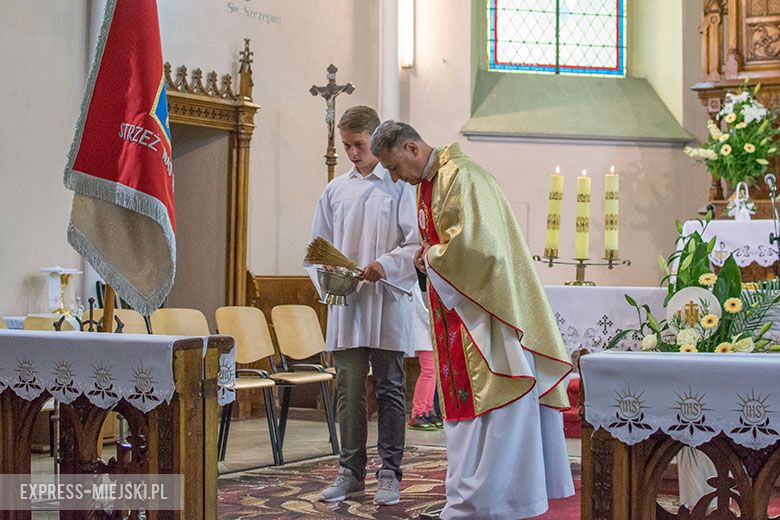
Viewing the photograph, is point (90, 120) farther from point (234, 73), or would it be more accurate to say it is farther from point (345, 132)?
point (234, 73)

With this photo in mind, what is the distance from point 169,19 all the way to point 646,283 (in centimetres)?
558

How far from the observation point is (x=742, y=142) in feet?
30.9

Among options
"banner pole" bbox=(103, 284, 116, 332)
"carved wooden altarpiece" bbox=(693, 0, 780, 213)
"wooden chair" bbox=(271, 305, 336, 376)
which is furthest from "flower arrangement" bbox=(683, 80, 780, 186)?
"banner pole" bbox=(103, 284, 116, 332)

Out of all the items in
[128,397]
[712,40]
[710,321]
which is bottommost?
[128,397]

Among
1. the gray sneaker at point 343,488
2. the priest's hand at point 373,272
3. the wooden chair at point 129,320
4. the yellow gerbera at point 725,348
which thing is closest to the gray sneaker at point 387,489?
the gray sneaker at point 343,488

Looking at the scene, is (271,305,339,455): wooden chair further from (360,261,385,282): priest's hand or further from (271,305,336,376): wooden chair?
(360,261,385,282): priest's hand

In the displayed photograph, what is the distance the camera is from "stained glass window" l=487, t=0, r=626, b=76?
12242mm

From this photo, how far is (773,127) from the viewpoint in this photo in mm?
10102

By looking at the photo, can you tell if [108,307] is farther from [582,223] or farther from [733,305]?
[582,223]

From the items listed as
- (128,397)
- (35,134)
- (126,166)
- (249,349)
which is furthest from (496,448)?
(35,134)

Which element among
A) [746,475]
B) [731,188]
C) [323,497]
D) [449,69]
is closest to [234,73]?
[449,69]

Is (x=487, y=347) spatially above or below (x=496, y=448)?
above

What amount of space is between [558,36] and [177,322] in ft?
23.2

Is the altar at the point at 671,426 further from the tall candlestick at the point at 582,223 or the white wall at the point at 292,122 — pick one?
the white wall at the point at 292,122
